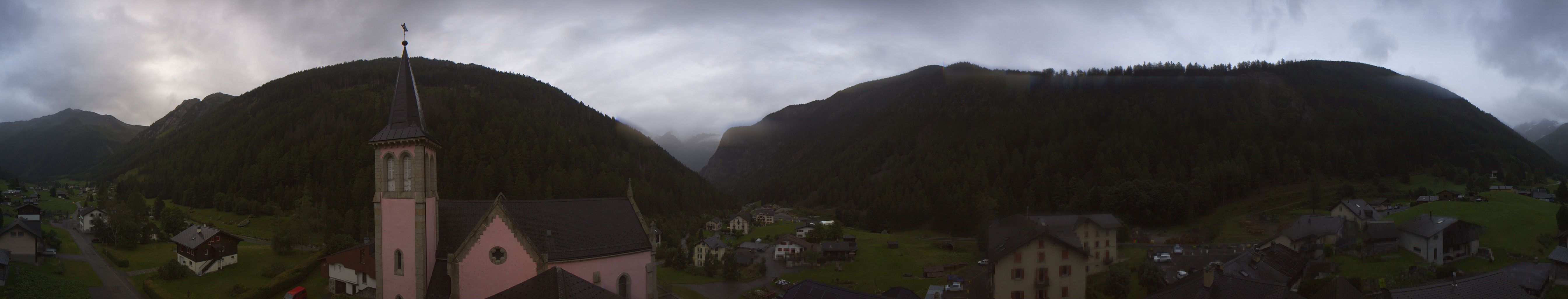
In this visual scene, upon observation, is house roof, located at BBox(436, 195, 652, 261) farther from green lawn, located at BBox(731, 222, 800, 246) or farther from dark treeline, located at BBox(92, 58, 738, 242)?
green lawn, located at BBox(731, 222, 800, 246)

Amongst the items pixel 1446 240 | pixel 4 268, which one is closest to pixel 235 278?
pixel 4 268

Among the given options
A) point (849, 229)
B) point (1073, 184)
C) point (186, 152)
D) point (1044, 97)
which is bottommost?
point (849, 229)

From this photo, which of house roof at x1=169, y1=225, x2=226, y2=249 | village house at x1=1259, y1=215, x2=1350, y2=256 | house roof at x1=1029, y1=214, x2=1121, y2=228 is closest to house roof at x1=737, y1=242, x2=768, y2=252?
house roof at x1=1029, y1=214, x2=1121, y2=228

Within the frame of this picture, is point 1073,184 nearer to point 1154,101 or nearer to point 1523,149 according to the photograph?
point 1154,101

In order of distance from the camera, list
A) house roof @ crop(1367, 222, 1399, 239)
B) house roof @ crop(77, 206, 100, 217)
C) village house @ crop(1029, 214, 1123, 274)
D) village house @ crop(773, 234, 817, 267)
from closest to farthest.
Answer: house roof @ crop(1367, 222, 1399, 239), village house @ crop(1029, 214, 1123, 274), village house @ crop(773, 234, 817, 267), house roof @ crop(77, 206, 100, 217)

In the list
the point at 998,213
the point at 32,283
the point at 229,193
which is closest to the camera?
the point at 32,283

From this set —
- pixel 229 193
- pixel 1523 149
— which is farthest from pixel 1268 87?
pixel 229 193

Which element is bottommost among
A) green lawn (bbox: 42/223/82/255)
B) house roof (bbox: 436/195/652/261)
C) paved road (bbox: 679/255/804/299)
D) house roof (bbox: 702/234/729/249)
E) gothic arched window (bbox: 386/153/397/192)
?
paved road (bbox: 679/255/804/299)
